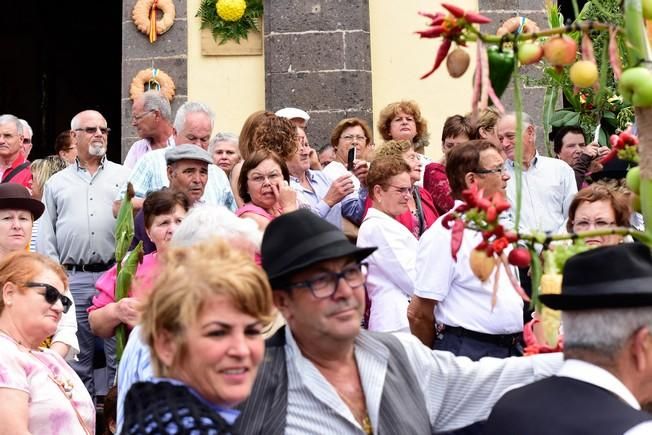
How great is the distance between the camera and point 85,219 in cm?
811

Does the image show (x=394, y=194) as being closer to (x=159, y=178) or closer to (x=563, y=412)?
(x=159, y=178)

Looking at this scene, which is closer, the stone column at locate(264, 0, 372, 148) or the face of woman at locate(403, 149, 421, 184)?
the face of woman at locate(403, 149, 421, 184)

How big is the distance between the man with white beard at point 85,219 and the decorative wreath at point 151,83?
211 centimetres

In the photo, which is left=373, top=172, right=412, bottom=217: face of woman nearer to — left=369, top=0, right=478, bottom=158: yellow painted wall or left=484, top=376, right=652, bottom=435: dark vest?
left=484, top=376, right=652, bottom=435: dark vest

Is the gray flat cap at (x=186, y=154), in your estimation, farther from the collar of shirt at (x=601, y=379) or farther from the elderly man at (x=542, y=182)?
the collar of shirt at (x=601, y=379)

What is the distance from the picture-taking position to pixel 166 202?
6.07 meters

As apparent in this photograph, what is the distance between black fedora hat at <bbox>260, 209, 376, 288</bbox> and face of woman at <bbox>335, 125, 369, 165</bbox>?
529cm

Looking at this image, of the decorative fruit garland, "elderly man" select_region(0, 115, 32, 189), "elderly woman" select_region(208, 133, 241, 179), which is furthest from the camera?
the decorative fruit garland

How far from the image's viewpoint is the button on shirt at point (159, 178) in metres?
7.51

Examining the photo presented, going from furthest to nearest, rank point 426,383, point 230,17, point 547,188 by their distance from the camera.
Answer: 1. point 230,17
2. point 547,188
3. point 426,383

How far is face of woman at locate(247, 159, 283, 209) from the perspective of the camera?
6.46 metres

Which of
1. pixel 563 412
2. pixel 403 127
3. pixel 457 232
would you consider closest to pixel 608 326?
pixel 563 412

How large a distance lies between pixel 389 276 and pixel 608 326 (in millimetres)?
3640

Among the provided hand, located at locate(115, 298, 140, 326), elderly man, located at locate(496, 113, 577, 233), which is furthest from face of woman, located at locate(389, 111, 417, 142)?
hand, located at locate(115, 298, 140, 326)
